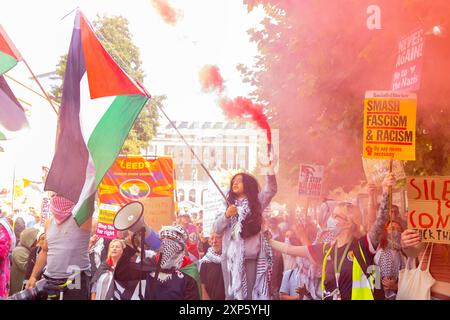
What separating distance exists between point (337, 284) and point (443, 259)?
968 millimetres

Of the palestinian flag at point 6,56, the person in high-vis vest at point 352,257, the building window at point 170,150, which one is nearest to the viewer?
the person in high-vis vest at point 352,257

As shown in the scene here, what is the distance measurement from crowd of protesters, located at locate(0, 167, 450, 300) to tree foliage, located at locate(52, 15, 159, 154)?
1.42 metres

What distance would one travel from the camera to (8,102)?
695 cm

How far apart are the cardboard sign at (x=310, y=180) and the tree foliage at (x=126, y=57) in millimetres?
1939

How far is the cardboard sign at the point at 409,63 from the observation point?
234 inches

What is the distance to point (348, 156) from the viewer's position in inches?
352

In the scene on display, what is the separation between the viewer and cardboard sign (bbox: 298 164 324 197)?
8.52m

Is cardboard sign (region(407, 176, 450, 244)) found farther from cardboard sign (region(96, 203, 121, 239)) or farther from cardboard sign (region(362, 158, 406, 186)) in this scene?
cardboard sign (region(96, 203, 121, 239))

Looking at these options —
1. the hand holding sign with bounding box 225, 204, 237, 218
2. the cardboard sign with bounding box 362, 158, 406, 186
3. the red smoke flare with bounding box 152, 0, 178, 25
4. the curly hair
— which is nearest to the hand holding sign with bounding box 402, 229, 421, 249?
the cardboard sign with bounding box 362, 158, 406, 186

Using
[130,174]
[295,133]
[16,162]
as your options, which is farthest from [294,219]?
[16,162]

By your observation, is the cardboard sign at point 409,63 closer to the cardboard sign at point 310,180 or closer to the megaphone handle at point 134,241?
the cardboard sign at point 310,180

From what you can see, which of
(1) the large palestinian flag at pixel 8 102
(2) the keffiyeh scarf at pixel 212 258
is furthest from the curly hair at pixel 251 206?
(1) the large palestinian flag at pixel 8 102

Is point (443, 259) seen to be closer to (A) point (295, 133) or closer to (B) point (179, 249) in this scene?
(B) point (179, 249)

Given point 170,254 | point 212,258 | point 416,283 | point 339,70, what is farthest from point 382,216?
point 170,254
